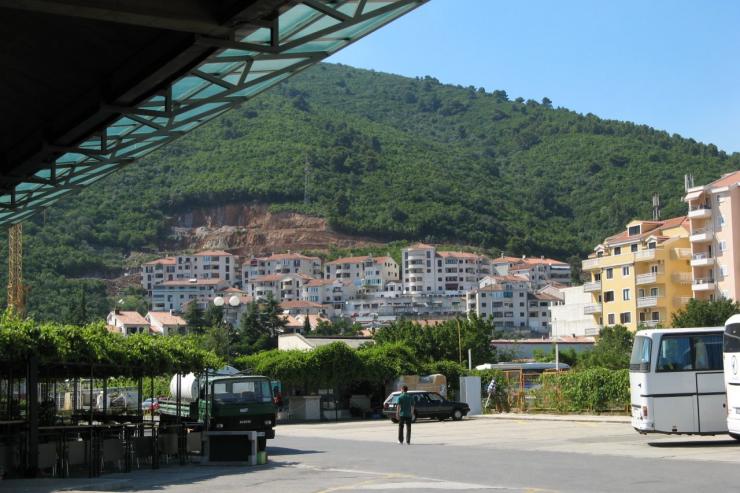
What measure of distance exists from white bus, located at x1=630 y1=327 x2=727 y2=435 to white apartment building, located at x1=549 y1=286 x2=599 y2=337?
101m

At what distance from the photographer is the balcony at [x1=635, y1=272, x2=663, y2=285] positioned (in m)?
94.7

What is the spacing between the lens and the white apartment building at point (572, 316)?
12538cm

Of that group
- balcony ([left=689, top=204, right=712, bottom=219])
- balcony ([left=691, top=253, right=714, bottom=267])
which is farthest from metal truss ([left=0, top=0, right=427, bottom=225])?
balcony ([left=691, top=253, right=714, bottom=267])

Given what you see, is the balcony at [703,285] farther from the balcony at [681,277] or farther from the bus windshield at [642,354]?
the bus windshield at [642,354]

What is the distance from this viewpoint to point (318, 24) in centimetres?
1254

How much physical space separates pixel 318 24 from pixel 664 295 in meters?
86.9

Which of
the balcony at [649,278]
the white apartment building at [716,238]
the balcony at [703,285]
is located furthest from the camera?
the balcony at [649,278]

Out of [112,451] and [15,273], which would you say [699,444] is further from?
[15,273]

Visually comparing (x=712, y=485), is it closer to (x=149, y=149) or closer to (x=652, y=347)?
(x=652, y=347)

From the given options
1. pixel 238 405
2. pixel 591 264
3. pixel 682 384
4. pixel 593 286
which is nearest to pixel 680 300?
pixel 591 264

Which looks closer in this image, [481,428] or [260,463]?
[260,463]

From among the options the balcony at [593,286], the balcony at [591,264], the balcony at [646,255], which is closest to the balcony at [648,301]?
the balcony at [646,255]

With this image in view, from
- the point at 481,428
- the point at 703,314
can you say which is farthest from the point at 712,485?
the point at 703,314

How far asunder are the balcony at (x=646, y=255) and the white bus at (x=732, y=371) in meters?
75.0
